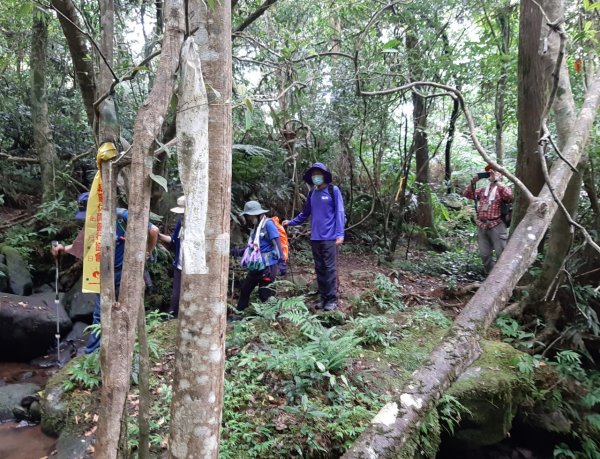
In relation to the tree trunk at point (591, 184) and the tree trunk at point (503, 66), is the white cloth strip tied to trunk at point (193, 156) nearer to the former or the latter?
the tree trunk at point (591, 184)

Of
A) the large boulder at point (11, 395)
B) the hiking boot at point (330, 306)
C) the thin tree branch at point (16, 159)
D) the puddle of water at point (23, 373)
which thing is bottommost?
the puddle of water at point (23, 373)

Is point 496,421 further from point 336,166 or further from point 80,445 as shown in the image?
point 336,166

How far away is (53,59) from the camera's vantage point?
10.5 meters

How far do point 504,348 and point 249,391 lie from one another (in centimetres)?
318

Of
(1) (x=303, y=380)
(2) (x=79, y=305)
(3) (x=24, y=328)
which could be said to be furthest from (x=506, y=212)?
(3) (x=24, y=328)

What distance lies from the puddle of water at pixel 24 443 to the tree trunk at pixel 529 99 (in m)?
6.48

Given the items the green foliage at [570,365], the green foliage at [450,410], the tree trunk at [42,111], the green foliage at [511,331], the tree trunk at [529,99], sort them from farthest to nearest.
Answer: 1. the tree trunk at [42,111]
2. the tree trunk at [529,99]
3. the green foliage at [511,331]
4. the green foliage at [570,365]
5. the green foliage at [450,410]

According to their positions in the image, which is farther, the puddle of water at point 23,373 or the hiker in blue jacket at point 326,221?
the hiker in blue jacket at point 326,221

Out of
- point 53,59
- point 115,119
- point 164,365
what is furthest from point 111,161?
point 53,59

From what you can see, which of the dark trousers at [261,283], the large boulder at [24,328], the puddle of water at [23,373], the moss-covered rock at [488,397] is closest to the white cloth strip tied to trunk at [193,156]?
the moss-covered rock at [488,397]

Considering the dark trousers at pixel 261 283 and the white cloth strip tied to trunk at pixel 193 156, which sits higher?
the white cloth strip tied to trunk at pixel 193 156

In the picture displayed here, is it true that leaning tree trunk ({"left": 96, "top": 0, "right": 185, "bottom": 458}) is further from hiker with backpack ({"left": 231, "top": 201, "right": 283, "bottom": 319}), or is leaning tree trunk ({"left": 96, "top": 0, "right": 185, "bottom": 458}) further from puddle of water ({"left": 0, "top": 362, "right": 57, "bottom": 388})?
puddle of water ({"left": 0, "top": 362, "right": 57, "bottom": 388})

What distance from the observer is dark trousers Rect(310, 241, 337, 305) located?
6.21 m

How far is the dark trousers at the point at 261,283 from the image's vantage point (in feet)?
20.5
